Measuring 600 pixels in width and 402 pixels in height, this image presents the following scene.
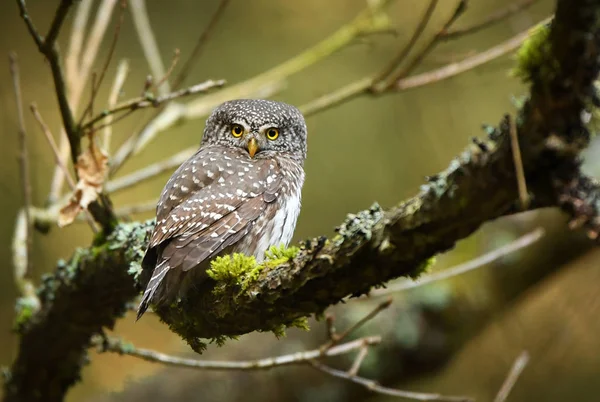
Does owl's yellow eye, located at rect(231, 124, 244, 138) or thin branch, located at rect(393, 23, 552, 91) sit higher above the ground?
thin branch, located at rect(393, 23, 552, 91)

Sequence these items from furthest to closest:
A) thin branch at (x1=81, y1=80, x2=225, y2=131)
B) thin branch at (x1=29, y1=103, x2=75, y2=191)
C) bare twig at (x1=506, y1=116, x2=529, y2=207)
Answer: thin branch at (x1=29, y1=103, x2=75, y2=191), thin branch at (x1=81, y1=80, x2=225, y2=131), bare twig at (x1=506, y1=116, x2=529, y2=207)

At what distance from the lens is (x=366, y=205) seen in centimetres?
758

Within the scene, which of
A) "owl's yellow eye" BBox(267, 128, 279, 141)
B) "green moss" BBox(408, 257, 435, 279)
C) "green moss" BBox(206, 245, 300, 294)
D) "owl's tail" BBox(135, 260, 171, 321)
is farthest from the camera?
"owl's yellow eye" BBox(267, 128, 279, 141)

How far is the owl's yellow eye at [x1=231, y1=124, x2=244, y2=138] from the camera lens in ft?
10.7

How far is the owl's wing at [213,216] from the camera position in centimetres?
239

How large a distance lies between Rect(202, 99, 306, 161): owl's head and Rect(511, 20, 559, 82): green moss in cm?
200

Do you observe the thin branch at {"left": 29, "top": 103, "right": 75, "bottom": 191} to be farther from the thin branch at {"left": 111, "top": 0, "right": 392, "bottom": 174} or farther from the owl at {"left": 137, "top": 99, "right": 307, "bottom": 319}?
the thin branch at {"left": 111, "top": 0, "right": 392, "bottom": 174}

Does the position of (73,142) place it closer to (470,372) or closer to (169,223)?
(169,223)

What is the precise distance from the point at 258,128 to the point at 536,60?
6.88 ft

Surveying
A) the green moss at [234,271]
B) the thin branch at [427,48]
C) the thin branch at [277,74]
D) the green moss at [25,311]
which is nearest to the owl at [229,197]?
the green moss at [234,271]

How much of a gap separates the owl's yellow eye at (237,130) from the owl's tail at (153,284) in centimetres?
109

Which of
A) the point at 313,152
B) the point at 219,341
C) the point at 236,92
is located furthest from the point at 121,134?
the point at 219,341

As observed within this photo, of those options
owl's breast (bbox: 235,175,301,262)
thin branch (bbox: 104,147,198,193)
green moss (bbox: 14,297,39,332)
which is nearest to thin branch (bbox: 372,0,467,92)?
owl's breast (bbox: 235,175,301,262)

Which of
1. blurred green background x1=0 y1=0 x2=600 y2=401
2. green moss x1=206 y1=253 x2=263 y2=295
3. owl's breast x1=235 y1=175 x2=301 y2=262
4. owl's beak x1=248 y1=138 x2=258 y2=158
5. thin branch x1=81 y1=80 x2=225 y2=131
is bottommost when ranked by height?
blurred green background x1=0 y1=0 x2=600 y2=401
